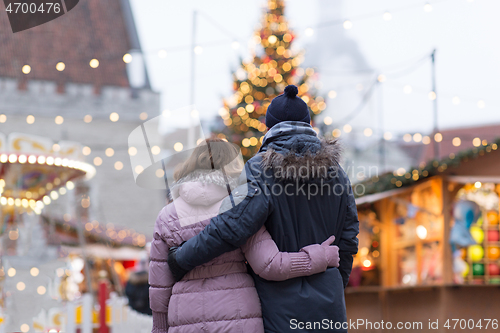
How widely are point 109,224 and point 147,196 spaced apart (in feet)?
5.73

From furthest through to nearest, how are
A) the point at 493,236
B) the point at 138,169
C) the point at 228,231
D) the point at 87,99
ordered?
the point at 87,99 → the point at 493,236 → the point at 138,169 → the point at 228,231

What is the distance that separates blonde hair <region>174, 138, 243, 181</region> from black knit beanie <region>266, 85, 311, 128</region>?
0.24m

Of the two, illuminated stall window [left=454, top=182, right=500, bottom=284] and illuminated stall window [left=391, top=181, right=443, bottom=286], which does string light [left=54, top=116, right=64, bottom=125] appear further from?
illuminated stall window [left=454, top=182, right=500, bottom=284]

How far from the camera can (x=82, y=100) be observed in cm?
1861

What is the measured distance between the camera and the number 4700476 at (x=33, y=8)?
190 inches

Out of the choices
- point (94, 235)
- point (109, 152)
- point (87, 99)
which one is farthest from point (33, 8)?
point (109, 152)

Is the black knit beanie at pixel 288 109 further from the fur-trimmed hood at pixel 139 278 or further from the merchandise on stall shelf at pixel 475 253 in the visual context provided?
the fur-trimmed hood at pixel 139 278

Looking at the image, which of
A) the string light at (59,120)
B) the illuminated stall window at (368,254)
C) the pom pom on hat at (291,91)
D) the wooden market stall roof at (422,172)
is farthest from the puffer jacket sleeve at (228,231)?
the string light at (59,120)

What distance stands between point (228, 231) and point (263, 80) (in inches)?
364

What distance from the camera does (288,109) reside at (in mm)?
2311

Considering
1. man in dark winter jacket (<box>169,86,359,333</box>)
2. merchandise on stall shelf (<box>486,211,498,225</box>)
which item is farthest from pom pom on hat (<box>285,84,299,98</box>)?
merchandise on stall shelf (<box>486,211,498,225</box>)

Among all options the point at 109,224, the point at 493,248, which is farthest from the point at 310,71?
the point at 109,224

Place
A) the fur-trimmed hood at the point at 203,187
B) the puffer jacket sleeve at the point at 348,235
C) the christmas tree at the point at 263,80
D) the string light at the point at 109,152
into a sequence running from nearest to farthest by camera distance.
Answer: the fur-trimmed hood at the point at 203,187
the puffer jacket sleeve at the point at 348,235
the christmas tree at the point at 263,80
the string light at the point at 109,152

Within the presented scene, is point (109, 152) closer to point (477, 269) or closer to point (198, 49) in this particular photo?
point (198, 49)
